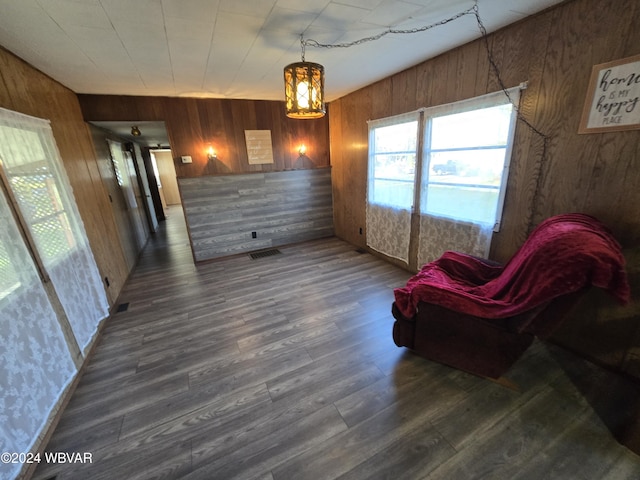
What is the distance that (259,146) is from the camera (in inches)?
162

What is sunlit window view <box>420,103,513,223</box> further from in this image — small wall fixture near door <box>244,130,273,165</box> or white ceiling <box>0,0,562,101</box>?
small wall fixture near door <box>244,130,273,165</box>

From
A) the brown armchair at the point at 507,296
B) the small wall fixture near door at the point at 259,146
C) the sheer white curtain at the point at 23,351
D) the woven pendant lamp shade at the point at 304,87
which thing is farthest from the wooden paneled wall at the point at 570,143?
the sheer white curtain at the point at 23,351

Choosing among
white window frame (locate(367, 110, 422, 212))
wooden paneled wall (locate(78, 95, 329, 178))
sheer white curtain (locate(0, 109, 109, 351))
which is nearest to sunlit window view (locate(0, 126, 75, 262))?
sheer white curtain (locate(0, 109, 109, 351))

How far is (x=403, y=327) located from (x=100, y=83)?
394 centimetres

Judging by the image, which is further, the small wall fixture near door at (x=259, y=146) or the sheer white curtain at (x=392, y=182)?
the small wall fixture near door at (x=259, y=146)

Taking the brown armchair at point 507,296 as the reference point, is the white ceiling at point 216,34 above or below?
above

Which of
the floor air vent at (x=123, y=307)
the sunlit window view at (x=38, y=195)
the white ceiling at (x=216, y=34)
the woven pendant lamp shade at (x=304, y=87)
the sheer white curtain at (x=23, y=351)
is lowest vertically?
the floor air vent at (x=123, y=307)

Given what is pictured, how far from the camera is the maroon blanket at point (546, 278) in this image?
3.70ft

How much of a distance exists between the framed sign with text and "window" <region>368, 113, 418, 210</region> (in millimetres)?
1457

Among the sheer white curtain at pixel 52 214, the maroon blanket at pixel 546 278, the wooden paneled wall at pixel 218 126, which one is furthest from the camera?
the wooden paneled wall at pixel 218 126

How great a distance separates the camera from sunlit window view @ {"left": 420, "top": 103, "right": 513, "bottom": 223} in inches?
85.8

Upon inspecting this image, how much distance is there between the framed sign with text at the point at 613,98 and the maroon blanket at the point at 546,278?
570 millimetres

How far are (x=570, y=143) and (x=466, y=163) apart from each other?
750mm

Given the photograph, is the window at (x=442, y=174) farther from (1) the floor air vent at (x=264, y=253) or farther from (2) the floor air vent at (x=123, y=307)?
(2) the floor air vent at (x=123, y=307)
